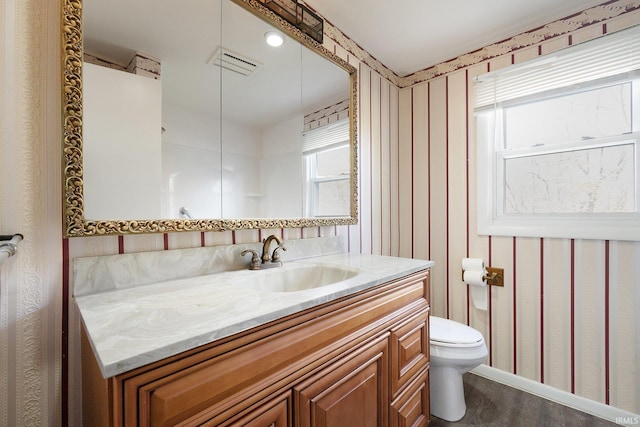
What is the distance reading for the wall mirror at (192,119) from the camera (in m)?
0.89

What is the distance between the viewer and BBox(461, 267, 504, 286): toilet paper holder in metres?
1.90

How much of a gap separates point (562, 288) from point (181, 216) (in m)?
2.12

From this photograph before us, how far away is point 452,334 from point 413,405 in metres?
0.46

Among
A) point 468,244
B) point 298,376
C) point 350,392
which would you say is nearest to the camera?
point 298,376

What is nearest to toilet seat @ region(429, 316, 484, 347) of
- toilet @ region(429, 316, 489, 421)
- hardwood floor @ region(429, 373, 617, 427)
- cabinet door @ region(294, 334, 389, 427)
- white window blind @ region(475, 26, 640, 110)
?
toilet @ region(429, 316, 489, 421)

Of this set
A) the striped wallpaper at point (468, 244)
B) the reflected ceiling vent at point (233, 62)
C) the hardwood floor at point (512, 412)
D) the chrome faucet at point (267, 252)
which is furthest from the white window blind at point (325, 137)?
the hardwood floor at point (512, 412)

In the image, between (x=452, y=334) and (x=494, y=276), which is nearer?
(x=452, y=334)

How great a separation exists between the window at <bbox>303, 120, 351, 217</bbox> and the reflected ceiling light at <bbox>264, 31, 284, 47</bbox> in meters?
0.47

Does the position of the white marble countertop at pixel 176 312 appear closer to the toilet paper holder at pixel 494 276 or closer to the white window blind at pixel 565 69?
the toilet paper holder at pixel 494 276

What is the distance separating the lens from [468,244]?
204 cm

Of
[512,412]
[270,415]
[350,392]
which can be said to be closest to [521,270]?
[512,412]

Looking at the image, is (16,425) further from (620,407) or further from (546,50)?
(546,50)

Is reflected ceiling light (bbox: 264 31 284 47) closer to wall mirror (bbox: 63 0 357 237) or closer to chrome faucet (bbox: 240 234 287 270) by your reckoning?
wall mirror (bbox: 63 0 357 237)

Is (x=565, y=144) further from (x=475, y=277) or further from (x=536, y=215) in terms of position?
(x=475, y=277)
